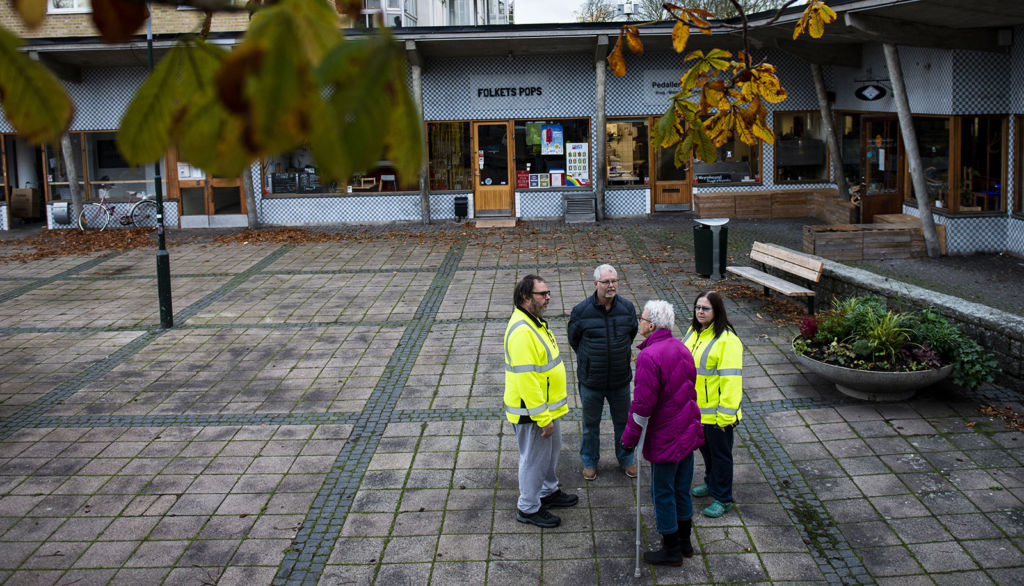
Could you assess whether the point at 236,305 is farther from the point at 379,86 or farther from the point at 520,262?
the point at 379,86

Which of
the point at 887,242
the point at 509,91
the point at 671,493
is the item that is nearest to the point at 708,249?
the point at 887,242

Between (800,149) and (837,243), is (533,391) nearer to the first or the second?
(837,243)

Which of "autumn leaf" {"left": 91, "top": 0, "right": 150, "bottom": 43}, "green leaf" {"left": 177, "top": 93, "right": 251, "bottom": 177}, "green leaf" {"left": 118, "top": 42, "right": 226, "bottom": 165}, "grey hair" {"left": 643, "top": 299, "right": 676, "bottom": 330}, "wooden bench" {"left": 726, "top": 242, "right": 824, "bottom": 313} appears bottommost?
"wooden bench" {"left": 726, "top": 242, "right": 824, "bottom": 313}

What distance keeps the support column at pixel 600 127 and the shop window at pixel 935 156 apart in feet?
24.5

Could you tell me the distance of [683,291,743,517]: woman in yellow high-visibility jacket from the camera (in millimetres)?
6902

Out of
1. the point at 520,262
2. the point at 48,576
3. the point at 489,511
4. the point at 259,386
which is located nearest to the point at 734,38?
the point at 520,262

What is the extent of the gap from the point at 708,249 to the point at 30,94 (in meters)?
14.1

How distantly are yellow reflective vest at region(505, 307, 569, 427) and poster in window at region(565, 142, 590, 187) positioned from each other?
703 inches

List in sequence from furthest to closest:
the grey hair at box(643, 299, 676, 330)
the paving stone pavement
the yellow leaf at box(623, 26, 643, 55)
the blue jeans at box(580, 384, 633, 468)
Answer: the blue jeans at box(580, 384, 633, 468)
the grey hair at box(643, 299, 676, 330)
the paving stone pavement
the yellow leaf at box(623, 26, 643, 55)

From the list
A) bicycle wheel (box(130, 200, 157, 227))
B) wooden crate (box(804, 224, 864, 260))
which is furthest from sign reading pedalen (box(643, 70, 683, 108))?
bicycle wheel (box(130, 200, 157, 227))

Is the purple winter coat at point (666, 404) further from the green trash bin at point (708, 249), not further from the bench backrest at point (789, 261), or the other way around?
the green trash bin at point (708, 249)

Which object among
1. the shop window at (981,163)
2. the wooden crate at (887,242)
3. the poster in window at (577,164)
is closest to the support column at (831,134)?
the shop window at (981,163)

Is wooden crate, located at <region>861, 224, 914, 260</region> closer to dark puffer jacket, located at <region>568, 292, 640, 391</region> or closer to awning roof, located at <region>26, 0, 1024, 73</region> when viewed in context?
awning roof, located at <region>26, 0, 1024, 73</region>

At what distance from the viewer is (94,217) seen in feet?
79.8
